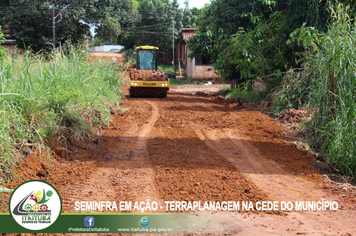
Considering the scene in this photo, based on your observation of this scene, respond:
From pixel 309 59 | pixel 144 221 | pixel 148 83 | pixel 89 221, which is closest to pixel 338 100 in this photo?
pixel 309 59

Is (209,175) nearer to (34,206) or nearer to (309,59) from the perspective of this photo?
(34,206)

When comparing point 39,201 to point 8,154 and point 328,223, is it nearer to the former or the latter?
point 8,154

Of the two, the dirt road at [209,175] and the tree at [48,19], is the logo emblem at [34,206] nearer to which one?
the dirt road at [209,175]

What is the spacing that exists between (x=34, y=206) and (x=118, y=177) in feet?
6.20

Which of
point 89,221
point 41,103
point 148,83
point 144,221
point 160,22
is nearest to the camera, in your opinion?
point 89,221

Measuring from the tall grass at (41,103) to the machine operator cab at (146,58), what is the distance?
1125 cm

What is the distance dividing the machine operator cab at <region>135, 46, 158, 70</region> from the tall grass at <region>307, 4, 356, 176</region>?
15.0m

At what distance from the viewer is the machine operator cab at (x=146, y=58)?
21594 millimetres

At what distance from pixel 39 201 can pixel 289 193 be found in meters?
3.37

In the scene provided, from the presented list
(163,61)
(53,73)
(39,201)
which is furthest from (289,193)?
(163,61)

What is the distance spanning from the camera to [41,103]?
6.54 m

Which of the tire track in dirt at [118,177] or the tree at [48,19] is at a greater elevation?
the tree at [48,19]

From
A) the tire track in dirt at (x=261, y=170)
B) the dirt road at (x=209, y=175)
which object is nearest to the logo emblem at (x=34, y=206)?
the dirt road at (x=209, y=175)

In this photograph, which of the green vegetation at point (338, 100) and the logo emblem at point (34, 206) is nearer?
the logo emblem at point (34, 206)
